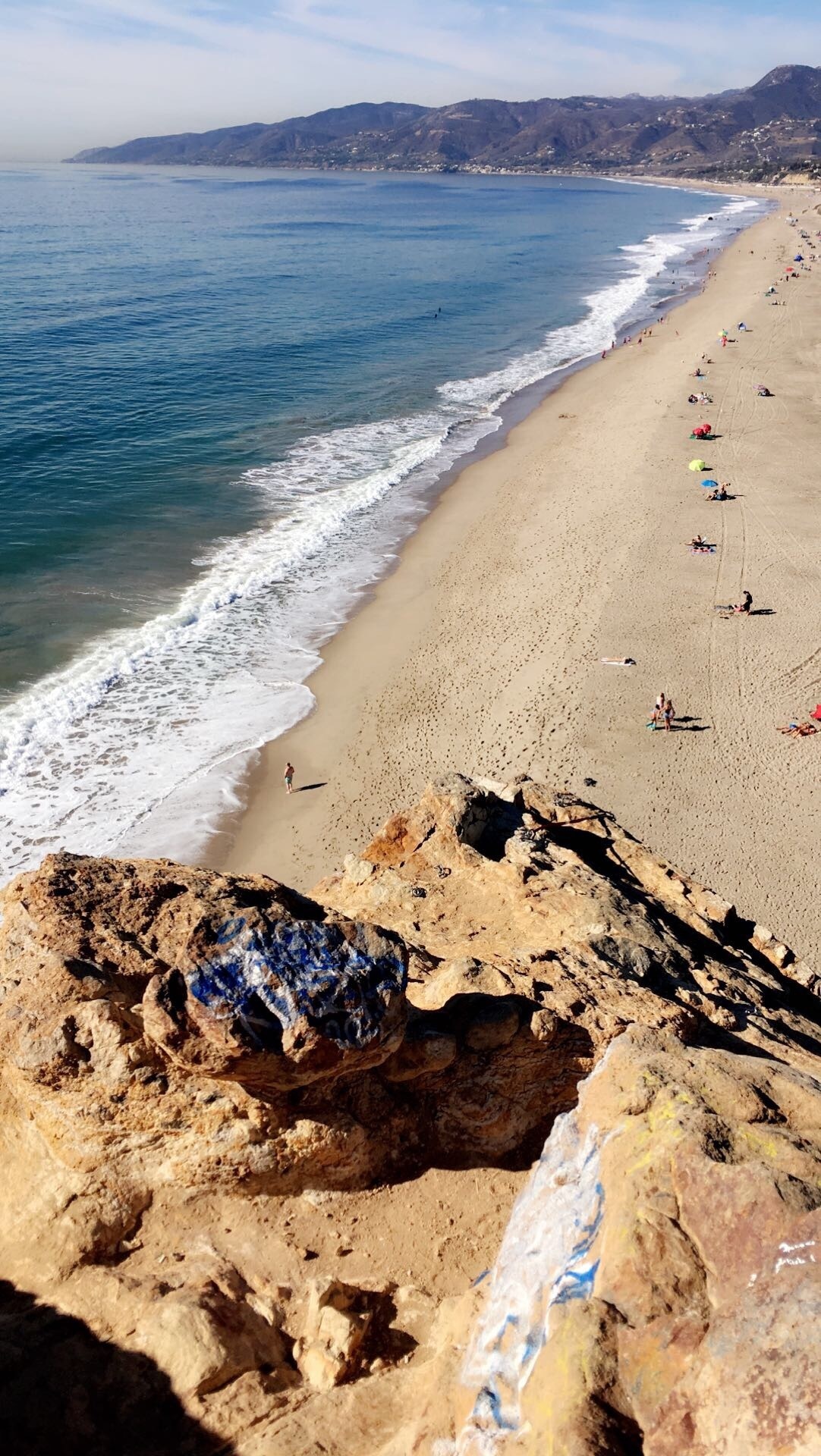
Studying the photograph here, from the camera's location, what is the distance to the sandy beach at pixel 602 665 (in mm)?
18391

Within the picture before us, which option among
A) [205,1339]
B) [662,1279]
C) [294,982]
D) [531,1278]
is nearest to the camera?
[662,1279]

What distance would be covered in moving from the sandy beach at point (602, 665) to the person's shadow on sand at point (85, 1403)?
1127cm

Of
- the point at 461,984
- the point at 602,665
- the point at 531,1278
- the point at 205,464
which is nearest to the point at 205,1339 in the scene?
the point at 531,1278

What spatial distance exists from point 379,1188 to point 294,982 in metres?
2.22

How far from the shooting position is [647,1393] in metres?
4.29

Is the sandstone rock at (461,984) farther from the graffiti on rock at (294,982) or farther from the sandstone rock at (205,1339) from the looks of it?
the sandstone rock at (205,1339)

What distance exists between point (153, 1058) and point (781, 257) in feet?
354

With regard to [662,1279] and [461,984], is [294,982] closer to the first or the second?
[461,984]

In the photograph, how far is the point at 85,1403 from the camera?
5.49 metres

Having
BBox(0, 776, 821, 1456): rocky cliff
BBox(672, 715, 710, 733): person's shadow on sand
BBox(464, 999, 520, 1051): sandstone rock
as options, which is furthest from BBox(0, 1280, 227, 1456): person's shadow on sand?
BBox(672, 715, 710, 733): person's shadow on sand

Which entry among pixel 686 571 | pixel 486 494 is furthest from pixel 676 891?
pixel 486 494

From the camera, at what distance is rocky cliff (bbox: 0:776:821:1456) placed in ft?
14.9

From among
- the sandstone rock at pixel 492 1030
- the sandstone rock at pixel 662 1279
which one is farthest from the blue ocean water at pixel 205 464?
the sandstone rock at pixel 662 1279

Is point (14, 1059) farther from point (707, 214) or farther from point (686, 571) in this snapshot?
point (707, 214)
